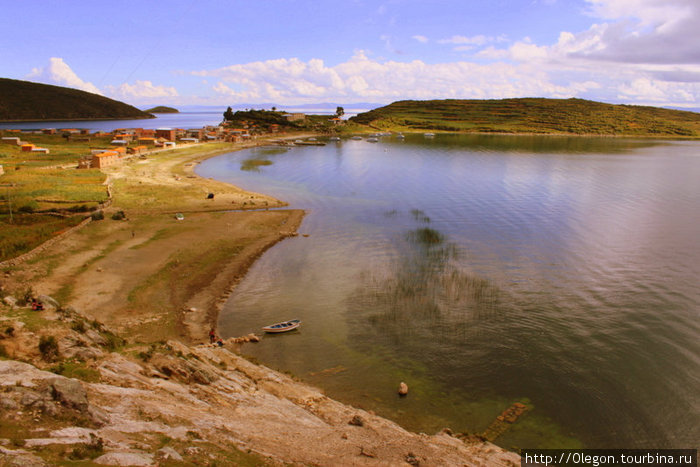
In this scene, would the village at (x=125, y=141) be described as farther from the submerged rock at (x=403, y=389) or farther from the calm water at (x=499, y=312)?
the submerged rock at (x=403, y=389)

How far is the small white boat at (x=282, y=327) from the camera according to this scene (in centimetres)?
3238

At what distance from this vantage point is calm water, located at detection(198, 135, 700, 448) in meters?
24.5

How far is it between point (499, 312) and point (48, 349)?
30354mm

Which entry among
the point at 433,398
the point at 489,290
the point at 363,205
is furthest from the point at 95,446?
the point at 363,205

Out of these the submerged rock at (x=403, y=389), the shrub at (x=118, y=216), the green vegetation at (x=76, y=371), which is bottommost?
the submerged rock at (x=403, y=389)

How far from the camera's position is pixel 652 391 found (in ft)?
83.5

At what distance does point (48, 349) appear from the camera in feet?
67.1

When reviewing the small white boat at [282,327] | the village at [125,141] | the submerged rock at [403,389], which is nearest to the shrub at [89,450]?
the submerged rock at [403,389]

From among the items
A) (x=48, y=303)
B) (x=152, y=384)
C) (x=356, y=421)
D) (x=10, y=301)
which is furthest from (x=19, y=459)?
(x=10, y=301)

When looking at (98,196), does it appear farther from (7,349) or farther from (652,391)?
(652,391)

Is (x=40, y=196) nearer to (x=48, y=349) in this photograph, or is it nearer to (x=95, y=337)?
(x=95, y=337)

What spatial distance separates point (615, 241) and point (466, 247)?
1979 centimetres

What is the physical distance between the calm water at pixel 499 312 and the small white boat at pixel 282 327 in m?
0.60

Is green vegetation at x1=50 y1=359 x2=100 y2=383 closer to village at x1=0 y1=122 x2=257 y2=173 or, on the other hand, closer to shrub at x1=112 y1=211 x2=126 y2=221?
shrub at x1=112 y1=211 x2=126 y2=221
